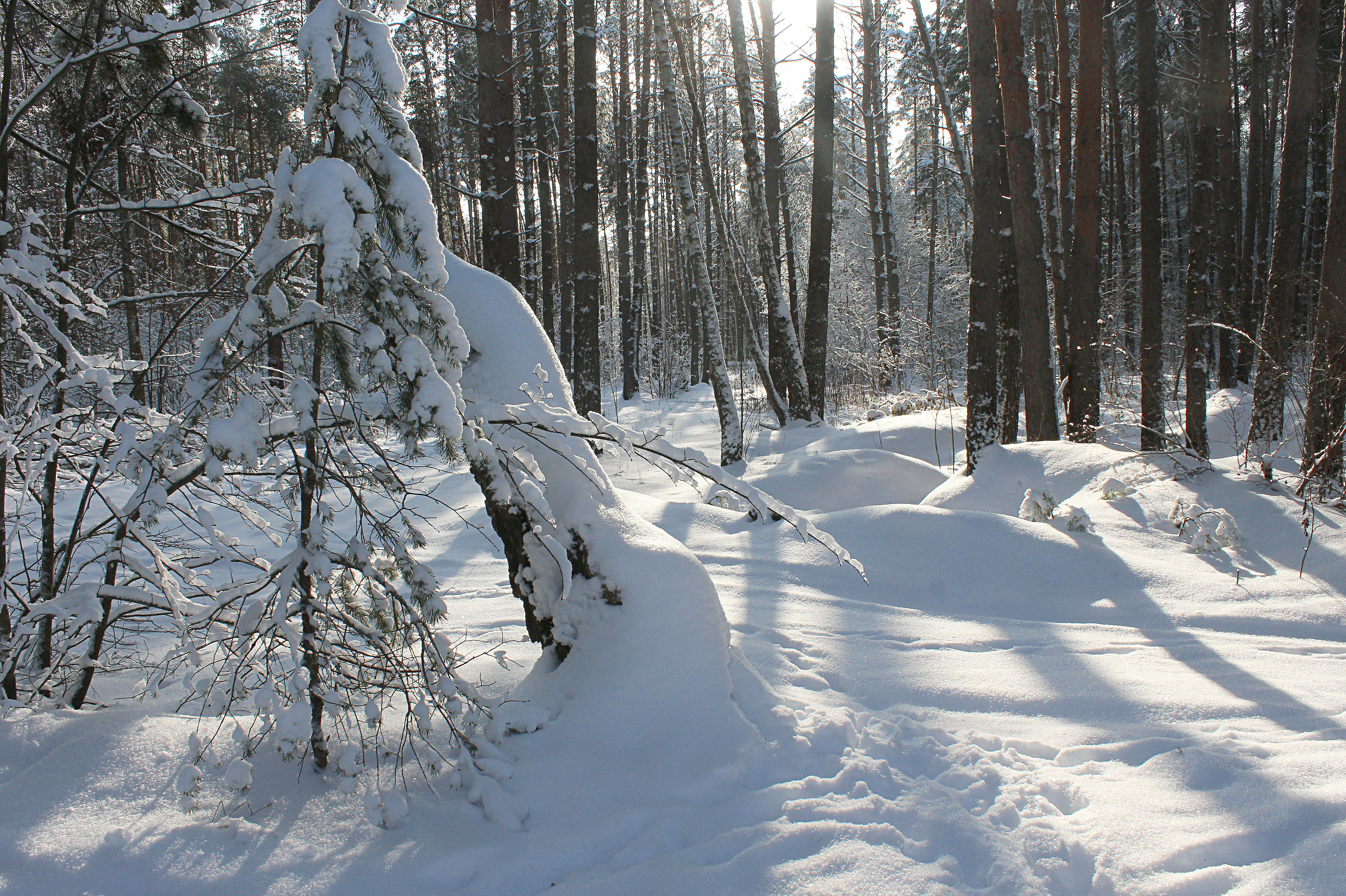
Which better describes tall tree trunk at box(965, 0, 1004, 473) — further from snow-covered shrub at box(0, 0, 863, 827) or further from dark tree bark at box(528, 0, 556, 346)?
dark tree bark at box(528, 0, 556, 346)

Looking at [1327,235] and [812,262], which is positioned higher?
[812,262]

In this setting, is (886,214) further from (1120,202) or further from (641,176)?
(1120,202)

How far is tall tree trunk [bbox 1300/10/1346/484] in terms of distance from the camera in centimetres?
524

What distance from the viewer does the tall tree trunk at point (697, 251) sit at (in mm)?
8359


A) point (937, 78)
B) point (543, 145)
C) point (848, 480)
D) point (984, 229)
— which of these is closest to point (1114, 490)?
point (848, 480)

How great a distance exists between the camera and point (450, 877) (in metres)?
1.94

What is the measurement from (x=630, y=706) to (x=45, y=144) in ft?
12.4

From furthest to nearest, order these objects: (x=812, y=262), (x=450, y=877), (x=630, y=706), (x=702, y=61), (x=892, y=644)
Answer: (x=702, y=61) < (x=812, y=262) < (x=892, y=644) < (x=630, y=706) < (x=450, y=877)

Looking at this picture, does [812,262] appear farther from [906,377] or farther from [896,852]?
[906,377]

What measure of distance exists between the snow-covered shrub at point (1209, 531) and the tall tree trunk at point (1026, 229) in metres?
2.86

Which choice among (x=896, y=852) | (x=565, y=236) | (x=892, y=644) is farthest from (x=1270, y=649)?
(x=565, y=236)

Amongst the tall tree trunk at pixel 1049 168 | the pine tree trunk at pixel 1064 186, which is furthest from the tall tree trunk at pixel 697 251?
the tall tree trunk at pixel 1049 168

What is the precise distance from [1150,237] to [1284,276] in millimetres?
2116

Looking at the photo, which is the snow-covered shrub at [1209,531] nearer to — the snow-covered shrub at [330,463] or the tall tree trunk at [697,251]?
the snow-covered shrub at [330,463]
